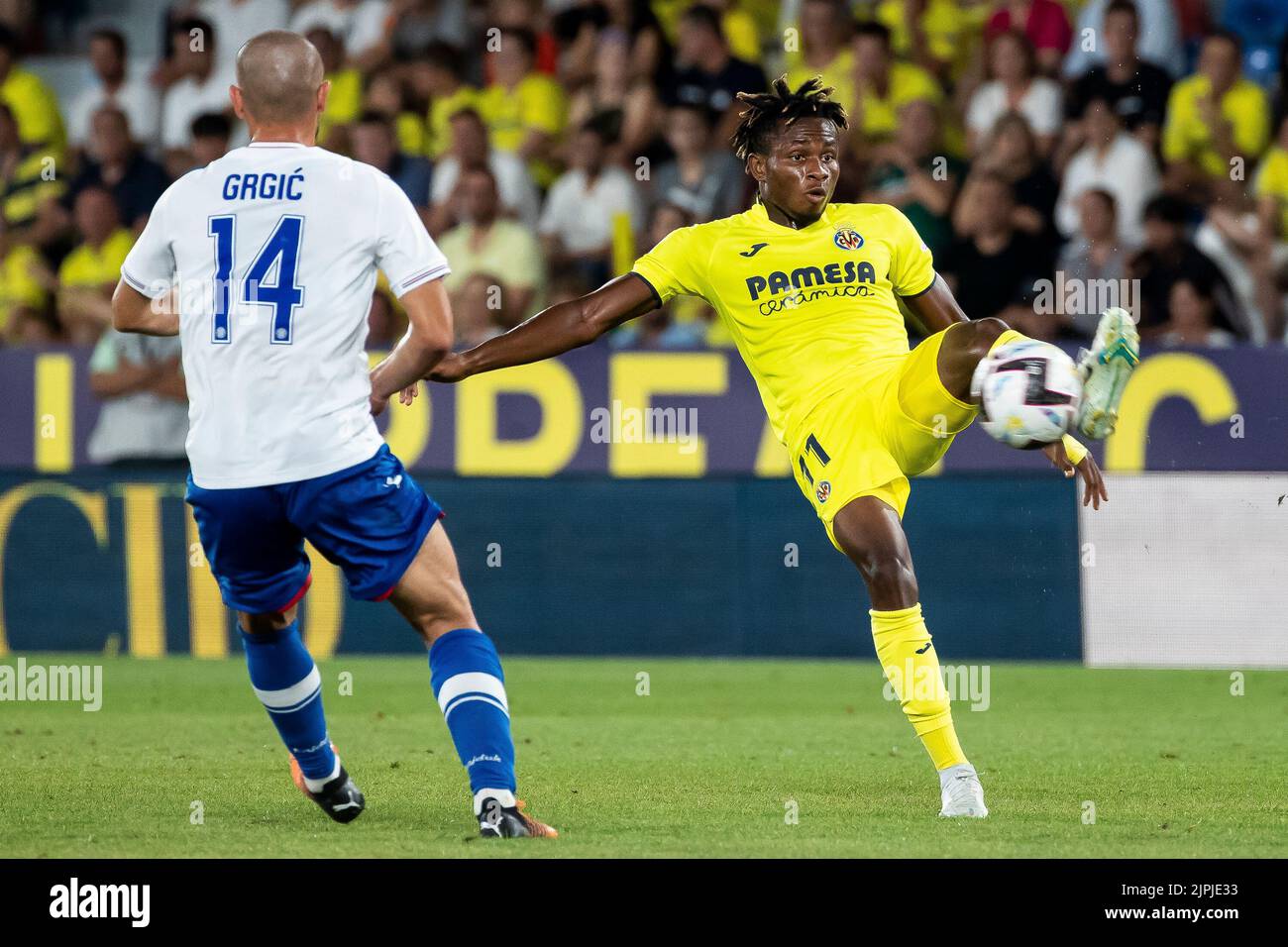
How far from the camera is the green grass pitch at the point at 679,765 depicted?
18.7ft

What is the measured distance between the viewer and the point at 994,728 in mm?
8773

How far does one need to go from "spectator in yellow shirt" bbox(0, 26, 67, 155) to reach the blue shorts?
9.88 meters

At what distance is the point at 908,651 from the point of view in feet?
20.7

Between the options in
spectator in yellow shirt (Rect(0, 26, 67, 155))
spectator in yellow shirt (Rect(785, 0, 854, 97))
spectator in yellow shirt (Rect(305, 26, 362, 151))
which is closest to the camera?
spectator in yellow shirt (Rect(785, 0, 854, 97))

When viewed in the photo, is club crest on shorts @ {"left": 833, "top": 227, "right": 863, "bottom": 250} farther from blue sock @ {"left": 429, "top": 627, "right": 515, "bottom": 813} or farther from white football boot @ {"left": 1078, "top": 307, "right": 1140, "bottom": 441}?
blue sock @ {"left": 429, "top": 627, "right": 515, "bottom": 813}

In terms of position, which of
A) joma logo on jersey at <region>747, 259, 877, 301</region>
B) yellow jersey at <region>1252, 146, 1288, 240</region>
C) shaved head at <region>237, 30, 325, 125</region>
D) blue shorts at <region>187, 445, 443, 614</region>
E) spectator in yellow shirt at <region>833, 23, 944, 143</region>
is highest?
spectator in yellow shirt at <region>833, 23, 944, 143</region>

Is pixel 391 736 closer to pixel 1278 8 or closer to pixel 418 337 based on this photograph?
pixel 418 337

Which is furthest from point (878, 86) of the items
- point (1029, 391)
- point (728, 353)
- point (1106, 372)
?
point (1029, 391)

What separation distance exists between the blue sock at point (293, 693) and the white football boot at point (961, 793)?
Answer: 1914 mm

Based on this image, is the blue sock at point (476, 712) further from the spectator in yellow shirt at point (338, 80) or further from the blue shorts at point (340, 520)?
the spectator in yellow shirt at point (338, 80)

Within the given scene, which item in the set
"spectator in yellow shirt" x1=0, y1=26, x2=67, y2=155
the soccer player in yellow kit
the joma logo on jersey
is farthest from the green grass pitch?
"spectator in yellow shirt" x1=0, y1=26, x2=67, y2=155

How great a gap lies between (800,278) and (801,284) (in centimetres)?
2

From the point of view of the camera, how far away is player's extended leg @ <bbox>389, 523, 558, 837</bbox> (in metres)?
5.50
